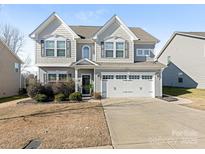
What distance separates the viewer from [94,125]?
9.50 metres

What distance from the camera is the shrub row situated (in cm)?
1922

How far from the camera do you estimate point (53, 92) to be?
20281mm

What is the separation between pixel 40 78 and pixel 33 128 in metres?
14.8

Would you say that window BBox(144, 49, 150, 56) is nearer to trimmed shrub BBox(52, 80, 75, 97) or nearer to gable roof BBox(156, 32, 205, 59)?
gable roof BBox(156, 32, 205, 59)

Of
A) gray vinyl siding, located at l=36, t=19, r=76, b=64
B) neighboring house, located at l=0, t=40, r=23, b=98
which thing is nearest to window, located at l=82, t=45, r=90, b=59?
gray vinyl siding, located at l=36, t=19, r=76, b=64

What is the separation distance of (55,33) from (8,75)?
7.20m

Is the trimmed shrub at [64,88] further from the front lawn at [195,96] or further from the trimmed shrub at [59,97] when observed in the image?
the front lawn at [195,96]

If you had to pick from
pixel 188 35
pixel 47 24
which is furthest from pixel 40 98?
pixel 188 35

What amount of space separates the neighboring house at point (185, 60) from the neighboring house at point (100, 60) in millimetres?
7781

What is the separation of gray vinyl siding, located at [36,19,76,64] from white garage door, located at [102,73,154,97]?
3.99 metres

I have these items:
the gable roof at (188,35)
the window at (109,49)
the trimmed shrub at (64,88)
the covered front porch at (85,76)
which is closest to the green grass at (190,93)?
the gable roof at (188,35)

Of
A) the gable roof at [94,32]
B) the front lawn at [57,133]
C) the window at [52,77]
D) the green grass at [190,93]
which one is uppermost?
the gable roof at [94,32]

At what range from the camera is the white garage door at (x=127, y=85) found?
2239 cm

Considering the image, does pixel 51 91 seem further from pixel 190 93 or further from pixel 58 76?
pixel 190 93
